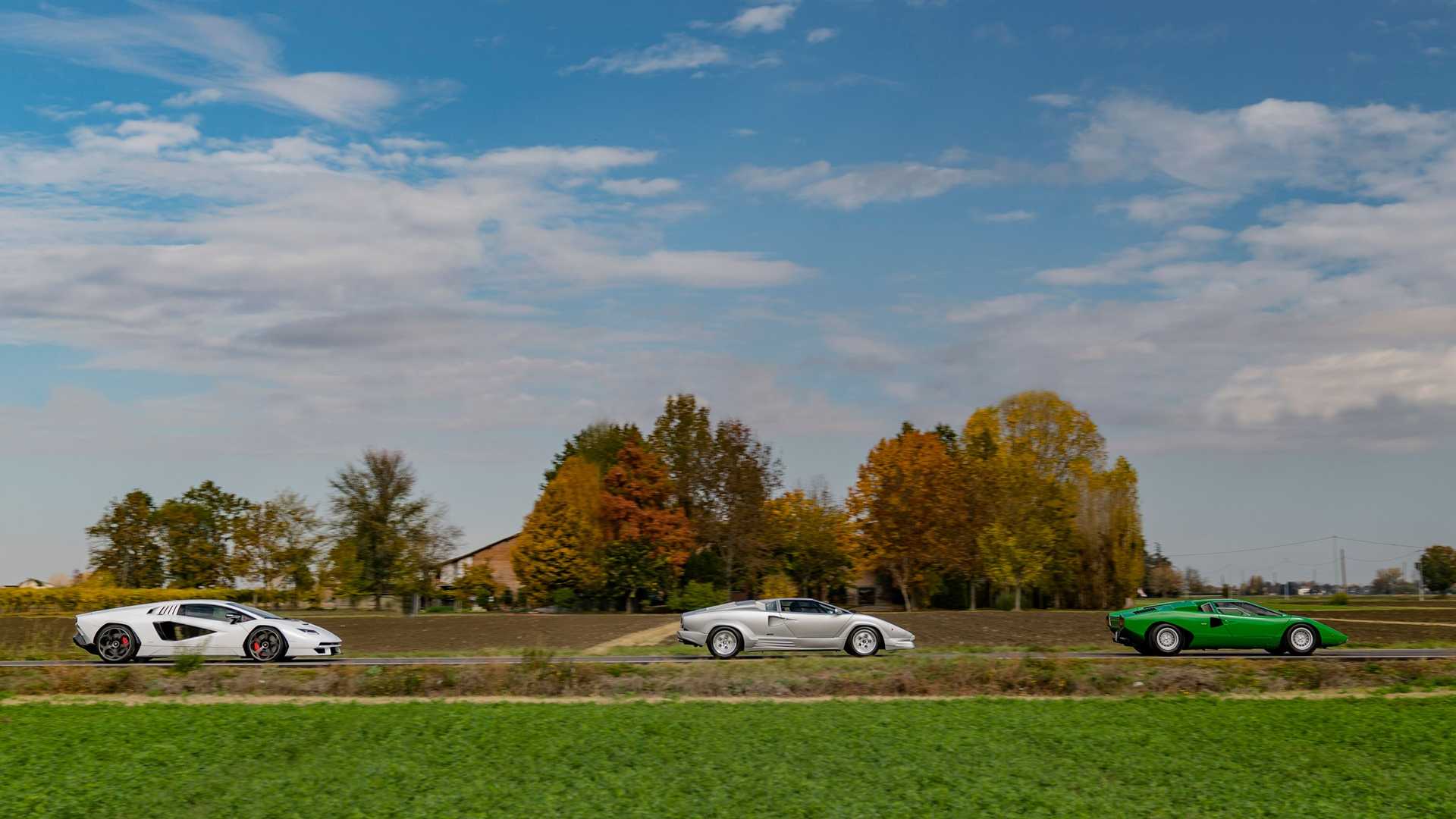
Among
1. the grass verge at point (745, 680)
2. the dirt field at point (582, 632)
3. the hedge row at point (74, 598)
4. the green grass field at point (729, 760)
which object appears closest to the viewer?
the green grass field at point (729, 760)

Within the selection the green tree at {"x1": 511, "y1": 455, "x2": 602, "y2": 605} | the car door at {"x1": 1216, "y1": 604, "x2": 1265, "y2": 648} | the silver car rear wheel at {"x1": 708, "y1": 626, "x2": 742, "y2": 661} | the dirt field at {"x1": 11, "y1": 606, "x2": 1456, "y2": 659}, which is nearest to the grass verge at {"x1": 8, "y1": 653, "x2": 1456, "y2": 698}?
the silver car rear wheel at {"x1": 708, "y1": 626, "x2": 742, "y2": 661}

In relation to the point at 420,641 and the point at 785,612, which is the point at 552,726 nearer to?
the point at 785,612

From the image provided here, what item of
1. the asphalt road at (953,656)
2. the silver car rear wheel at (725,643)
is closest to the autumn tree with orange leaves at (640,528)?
the asphalt road at (953,656)

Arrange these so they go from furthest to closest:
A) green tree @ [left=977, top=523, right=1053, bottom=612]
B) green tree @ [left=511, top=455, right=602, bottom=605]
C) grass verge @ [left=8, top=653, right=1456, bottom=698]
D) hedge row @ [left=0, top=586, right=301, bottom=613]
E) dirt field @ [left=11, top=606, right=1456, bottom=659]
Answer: green tree @ [left=511, top=455, right=602, bottom=605] < green tree @ [left=977, top=523, right=1053, bottom=612] < hedge row @ [left=0, top=586, right=301, bottom=613] < dirt field @ [left=11, top=606, right=1456, bottom=659] < grass verge @ [left=8, top=653, right=1456, bottom=698]

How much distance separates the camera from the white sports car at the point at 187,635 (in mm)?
26109

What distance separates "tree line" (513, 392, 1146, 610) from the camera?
69.1 m

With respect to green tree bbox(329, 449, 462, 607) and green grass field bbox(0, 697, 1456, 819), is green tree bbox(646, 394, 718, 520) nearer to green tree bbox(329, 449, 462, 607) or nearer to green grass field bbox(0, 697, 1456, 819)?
green tree bbox(329, 449, 462, 607)

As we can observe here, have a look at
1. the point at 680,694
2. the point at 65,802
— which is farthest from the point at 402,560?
the point at 65,802

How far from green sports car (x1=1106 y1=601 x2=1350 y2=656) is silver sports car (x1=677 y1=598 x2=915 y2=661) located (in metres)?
5.43

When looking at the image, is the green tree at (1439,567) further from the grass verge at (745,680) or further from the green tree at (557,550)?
the grass verge at (745,680)

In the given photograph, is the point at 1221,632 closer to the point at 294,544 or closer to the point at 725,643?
the point at 725,643

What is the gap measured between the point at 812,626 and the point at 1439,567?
144664 mm

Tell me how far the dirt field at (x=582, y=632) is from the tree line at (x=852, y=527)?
35.0 ft

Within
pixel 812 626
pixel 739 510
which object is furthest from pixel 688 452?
pixel 812 626
